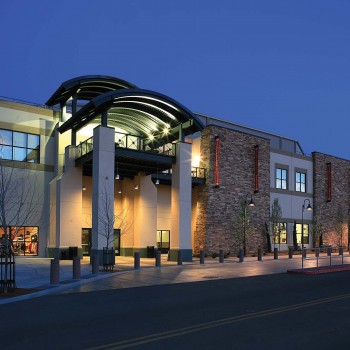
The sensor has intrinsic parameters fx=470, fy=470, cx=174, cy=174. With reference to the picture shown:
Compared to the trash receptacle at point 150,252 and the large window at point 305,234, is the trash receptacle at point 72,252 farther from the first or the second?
the large window at point 305,234

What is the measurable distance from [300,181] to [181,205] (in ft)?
63.7

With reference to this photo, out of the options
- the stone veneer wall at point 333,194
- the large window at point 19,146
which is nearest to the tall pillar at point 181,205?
the large window at point 19,146

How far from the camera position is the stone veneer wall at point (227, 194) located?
36219 mm

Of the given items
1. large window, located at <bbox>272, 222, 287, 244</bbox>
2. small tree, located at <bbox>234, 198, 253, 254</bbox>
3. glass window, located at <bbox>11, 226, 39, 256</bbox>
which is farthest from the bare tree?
large window, located at <bbox>272, 222, 287, 244</bbox>

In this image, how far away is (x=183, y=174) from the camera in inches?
1203

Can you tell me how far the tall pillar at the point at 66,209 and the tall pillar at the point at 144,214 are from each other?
449 cm

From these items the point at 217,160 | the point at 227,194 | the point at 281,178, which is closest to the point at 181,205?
the point at 217,160

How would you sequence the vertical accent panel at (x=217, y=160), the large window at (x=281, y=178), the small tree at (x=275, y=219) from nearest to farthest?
the vertical accent panel at (x=217, y=160) → the small tree at (x=275, y=219) → the large window at (x=281, y=178)

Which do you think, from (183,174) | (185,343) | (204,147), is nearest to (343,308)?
(185,343)

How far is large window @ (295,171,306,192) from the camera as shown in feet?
148

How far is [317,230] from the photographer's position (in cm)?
4438

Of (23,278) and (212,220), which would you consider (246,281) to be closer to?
(23,278)

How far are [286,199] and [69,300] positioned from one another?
109 ft

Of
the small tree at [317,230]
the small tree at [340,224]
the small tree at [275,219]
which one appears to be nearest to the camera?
the small tree at [275,219]
